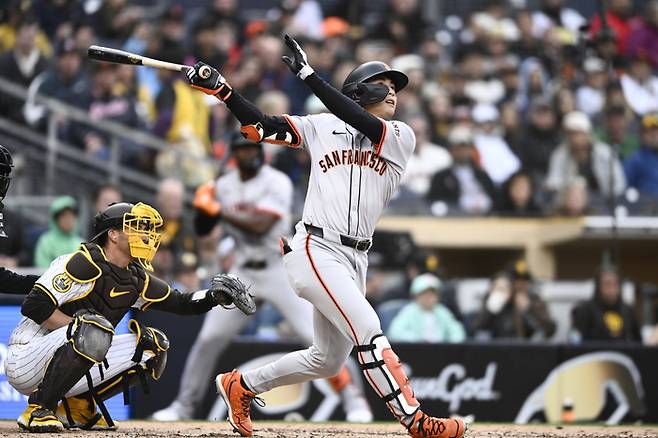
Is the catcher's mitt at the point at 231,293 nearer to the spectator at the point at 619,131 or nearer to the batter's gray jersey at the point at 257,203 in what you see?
the batter's gray jersey at the point at 257,203

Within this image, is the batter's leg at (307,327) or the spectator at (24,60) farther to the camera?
the spectator at (24,60)

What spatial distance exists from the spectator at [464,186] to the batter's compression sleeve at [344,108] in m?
7.34

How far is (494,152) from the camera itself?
14.1 meters

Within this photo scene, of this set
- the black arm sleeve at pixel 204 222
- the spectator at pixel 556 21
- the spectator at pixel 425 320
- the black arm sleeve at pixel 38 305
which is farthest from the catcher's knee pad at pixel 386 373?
the spectator at pixel 556 21

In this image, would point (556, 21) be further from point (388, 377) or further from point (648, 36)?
point (388, 377)

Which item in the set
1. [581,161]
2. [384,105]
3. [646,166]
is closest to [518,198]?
[581,161]

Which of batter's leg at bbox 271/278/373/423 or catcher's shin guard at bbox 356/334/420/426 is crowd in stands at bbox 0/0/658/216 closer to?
batter's leg at bbox 271/278/373/423

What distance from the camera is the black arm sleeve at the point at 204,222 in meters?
9.32

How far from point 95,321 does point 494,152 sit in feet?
28.2

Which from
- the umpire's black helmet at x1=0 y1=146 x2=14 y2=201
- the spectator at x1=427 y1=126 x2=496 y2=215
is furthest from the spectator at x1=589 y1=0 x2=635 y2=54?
the umpire's black helmet at x1=0 y1=146 x2=14 y2=201

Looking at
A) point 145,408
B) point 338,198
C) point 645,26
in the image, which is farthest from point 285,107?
point 338,198

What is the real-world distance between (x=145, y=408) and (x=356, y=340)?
13.0ft

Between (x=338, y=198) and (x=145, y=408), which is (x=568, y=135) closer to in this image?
(x=145, y=408)

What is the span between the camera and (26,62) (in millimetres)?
12617
